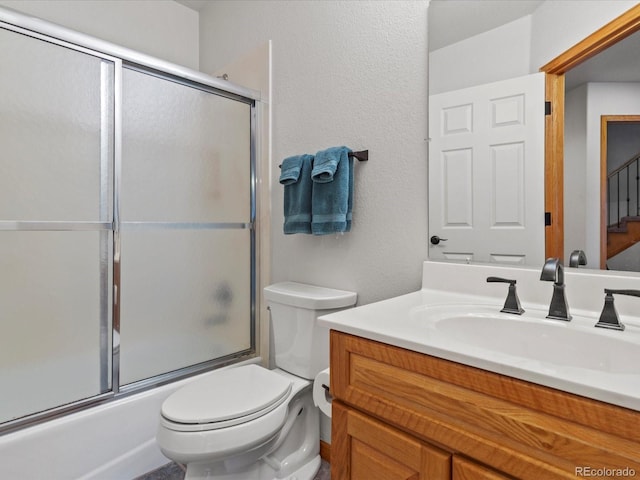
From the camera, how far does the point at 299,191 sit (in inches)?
62.7

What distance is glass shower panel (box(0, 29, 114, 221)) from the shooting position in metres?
1.43

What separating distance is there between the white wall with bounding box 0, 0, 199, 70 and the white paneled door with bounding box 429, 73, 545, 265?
1.87 metres

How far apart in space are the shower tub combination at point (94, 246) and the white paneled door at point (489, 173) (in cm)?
119

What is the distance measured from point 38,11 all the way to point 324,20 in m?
1.45

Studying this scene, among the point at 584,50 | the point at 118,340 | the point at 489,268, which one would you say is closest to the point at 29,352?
the point at 118,340

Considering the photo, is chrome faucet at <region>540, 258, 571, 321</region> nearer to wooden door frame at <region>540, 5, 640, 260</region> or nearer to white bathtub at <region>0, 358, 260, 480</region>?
wooden door frame at <region>540, 5, 640, 260</region>

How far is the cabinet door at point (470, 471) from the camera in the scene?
2.15ft

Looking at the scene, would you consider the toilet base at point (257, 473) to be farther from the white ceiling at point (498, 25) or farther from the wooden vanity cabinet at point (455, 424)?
the white ceiling at point (498, 25)

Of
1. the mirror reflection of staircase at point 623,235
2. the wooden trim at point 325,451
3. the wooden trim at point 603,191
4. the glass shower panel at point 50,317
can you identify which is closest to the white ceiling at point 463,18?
the wooden trim at point 603,191

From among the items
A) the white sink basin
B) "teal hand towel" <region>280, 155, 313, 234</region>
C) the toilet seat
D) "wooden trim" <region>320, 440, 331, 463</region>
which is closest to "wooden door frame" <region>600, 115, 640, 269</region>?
the white sink basin

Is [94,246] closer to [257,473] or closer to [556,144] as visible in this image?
[257,473]

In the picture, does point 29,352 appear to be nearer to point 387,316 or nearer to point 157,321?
point 157,321

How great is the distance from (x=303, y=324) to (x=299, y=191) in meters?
0.57

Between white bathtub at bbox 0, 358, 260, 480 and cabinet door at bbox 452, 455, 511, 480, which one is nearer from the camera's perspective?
cabinet door at bbox 452, 455, 511, 480
